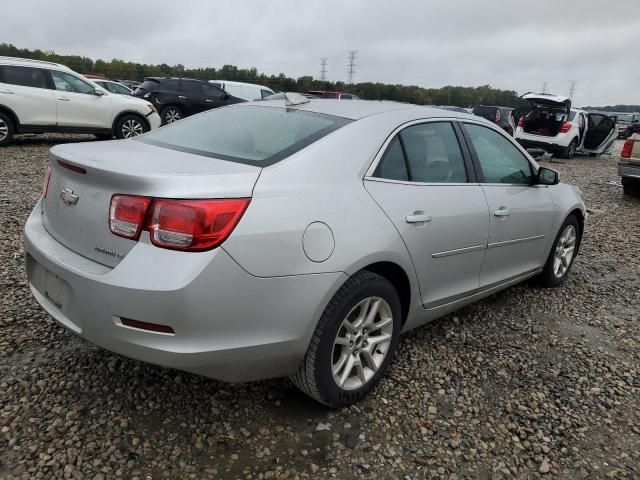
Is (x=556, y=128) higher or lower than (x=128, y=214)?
lower

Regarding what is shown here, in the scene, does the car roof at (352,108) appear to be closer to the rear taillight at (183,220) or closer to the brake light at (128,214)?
the rear taillight at (183,220)

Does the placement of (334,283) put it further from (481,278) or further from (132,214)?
(481,278)

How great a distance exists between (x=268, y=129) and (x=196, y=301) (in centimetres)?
115

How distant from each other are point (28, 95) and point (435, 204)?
9814 millimetres

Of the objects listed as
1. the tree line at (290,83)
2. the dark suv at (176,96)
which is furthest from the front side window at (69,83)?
the tree line at (290,83)

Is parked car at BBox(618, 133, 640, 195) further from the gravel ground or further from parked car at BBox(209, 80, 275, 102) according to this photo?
parked car at BBox(209, 80, 275, 102)

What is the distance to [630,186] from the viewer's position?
10.0 metres


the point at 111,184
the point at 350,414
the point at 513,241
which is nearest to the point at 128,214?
the point at 111,184

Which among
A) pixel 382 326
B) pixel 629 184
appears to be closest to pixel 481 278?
pixel 382 326

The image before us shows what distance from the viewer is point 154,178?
200 centimetres

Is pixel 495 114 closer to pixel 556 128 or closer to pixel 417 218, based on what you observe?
pixel 556 128

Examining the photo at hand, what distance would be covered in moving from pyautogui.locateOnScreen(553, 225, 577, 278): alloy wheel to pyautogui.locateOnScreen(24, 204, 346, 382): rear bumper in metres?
2.88

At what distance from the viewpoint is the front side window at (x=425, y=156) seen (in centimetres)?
272

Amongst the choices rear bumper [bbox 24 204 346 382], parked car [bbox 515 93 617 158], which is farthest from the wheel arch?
parked car [bbox 515 93 617 158]
